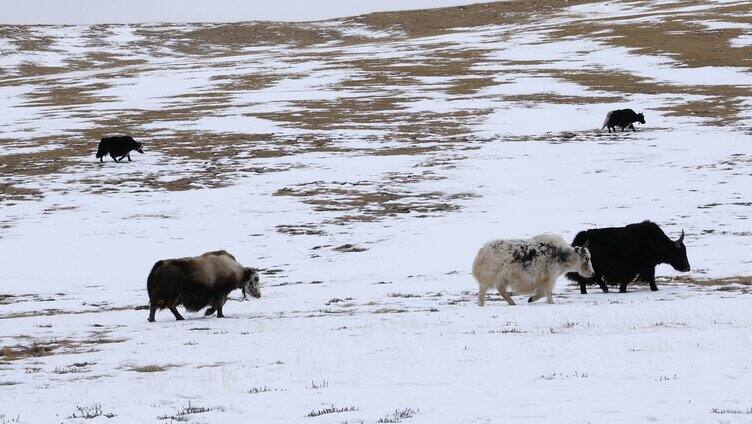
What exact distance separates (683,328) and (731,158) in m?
22.9

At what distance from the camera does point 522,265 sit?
14.6 m

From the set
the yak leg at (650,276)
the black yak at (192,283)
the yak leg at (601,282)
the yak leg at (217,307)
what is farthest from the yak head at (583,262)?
the yak leg at (217,307)

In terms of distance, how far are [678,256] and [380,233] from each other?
9359mm

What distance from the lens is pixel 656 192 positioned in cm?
2742

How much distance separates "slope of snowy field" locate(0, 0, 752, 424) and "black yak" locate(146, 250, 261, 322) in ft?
1.14

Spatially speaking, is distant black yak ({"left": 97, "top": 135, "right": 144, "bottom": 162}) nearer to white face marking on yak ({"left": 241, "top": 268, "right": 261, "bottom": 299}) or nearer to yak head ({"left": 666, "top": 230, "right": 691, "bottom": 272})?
white face marking on yak ({"left": 241, "top": 268, "right": 261, "bottom": 299})

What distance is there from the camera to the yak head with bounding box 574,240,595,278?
50.2 ft

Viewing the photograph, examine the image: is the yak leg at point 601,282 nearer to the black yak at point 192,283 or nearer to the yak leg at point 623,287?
the yak leg at point 623,287

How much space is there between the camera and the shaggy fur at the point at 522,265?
47.8ft

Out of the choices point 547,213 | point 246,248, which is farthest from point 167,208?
point 547,213

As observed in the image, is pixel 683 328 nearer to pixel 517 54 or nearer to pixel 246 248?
pixel 246 248

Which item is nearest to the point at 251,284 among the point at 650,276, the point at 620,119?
the point at 650,276

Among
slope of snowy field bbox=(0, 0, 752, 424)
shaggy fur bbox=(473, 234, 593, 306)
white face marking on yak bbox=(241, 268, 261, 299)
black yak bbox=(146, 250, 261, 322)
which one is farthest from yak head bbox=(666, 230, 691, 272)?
black yak bbox=(146, 250, 261, 322)

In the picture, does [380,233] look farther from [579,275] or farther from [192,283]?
[192,283]
